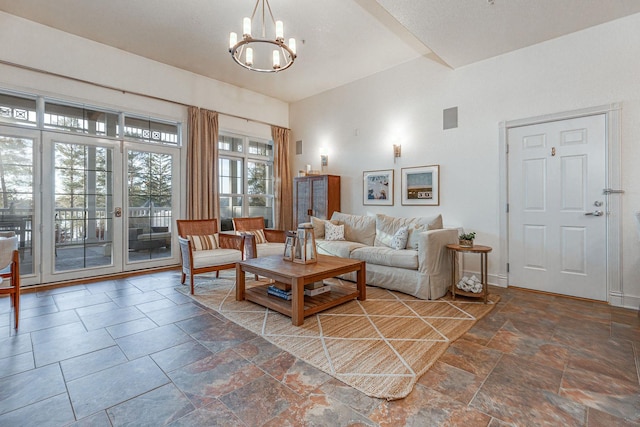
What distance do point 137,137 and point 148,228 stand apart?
1506 mm

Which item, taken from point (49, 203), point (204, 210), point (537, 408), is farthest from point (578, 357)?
point (49, 203)

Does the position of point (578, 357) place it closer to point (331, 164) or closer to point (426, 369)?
point (426, 369)

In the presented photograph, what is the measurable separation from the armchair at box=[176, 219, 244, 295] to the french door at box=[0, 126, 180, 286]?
1.10 metres

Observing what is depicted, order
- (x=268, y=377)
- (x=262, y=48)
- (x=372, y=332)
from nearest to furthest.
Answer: (x=268, y=377)
(x=372, y=332)
(x=262, y=48)

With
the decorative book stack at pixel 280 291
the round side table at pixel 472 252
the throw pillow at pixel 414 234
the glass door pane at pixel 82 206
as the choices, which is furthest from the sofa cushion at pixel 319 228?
the glass door pane at pixel 82 206

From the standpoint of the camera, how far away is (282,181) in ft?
21.9

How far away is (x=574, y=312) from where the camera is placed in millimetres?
3066

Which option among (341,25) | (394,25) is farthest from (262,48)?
(394,25)

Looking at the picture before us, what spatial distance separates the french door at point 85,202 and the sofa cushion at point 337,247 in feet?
8.86

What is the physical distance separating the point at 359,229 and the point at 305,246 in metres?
1.81

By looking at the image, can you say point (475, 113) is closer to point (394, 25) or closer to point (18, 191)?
point (394, 25)

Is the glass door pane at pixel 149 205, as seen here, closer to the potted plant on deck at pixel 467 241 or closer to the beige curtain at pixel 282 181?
the beige curtain at pixel 282 181

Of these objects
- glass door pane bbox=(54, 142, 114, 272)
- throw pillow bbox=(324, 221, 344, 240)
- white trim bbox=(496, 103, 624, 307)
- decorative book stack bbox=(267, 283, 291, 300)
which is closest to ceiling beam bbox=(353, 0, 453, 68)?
white trim bbox=(496, 103, 624, 307)

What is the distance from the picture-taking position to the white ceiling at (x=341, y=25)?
10.1 feet
